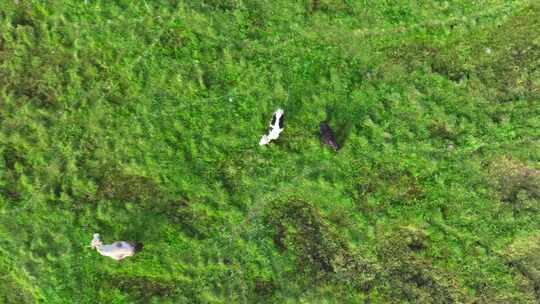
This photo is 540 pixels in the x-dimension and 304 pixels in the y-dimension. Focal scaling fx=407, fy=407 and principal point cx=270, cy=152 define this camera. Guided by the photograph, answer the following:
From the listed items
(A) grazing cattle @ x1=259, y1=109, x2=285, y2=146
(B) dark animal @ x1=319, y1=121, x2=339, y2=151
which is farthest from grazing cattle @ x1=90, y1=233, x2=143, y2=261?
(B) dark animal @ x1=319, y1=121, x2=339, y2=151

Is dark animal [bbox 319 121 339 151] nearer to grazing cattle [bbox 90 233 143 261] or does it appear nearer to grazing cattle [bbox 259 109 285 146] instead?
grazing cattle [bbox 259 109 285 146]

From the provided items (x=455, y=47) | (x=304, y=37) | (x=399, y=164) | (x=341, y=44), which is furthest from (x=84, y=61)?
(x=455, y=47)

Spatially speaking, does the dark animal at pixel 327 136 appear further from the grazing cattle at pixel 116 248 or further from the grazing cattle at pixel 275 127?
the grazing cattle at pixel 116 248

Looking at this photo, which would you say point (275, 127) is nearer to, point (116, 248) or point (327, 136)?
point (327, 136)

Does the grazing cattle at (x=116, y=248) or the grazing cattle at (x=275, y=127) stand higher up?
the grazing cattle at (x=275, y=127)

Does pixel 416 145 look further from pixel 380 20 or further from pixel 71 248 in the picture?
pixel 71 248

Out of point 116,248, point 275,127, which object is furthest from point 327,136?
point 116,248

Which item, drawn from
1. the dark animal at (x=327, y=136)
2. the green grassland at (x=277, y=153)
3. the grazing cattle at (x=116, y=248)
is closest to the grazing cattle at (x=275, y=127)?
the green grassland at (x=277, y=153)

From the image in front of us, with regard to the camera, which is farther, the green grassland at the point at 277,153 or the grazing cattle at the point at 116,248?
the green grassland at the point at 277,153
